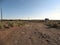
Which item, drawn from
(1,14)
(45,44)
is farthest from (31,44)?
(1,14)

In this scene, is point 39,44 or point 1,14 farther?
point 1,14

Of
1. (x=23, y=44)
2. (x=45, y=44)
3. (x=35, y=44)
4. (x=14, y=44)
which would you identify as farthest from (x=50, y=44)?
(x=14, y=44)

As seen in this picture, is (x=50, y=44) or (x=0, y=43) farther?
(x=0, y=43)

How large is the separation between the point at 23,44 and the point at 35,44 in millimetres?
875

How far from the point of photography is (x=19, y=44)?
391 inches

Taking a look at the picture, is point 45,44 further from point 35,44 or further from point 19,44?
point 19,44

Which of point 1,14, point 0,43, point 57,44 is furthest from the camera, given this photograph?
point 1,14

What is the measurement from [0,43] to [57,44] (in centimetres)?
426

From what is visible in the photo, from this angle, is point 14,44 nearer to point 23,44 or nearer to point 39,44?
point 23,44

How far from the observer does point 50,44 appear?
983cm

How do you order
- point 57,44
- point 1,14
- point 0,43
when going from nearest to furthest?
point 57,44
point 0,43
point 1,14

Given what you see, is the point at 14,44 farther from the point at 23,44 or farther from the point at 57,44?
the point at 57,44

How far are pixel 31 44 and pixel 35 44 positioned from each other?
29 centimetres

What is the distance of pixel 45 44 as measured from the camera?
991 cm
